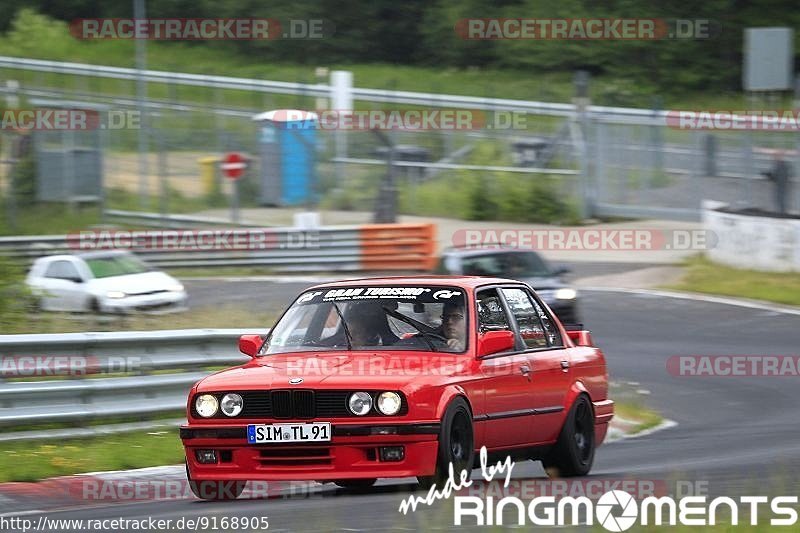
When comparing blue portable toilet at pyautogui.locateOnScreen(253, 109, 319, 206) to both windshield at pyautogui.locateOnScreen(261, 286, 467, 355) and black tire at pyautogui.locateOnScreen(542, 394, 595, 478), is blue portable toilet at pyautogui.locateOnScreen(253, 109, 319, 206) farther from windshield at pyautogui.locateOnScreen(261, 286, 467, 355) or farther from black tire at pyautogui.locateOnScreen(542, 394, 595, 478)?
windshield at pyautogui.locateOnScreen(261, 286, 467, 355)

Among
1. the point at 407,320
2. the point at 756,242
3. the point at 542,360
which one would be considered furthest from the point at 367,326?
the point at 756,242

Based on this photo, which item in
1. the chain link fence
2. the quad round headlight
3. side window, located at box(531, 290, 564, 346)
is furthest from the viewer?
the chain link fence

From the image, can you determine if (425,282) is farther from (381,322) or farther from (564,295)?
(564,295)

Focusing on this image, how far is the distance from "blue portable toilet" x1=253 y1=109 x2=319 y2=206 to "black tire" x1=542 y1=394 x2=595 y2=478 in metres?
25.1

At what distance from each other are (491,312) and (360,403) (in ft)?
5.14

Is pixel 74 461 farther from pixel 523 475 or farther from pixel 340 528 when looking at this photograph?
pixel 340 528

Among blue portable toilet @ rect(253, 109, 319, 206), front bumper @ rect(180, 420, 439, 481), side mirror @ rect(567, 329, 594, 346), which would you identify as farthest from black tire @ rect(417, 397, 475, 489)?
blue portable toilet @ rect(253, 109, 319, 206)

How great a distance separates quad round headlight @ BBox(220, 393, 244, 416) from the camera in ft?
27.2

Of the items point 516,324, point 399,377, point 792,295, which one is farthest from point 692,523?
point 792,295

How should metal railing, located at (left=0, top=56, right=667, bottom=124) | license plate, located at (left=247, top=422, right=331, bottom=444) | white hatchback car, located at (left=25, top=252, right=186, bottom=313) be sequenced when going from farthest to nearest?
metal railing, located at (left=0, top=56, right=667, bottom=124) → white hatchback car, located at (left=25, top=252, right=186, bottom=313) → license plate, located at (left=247, top=422, right=331, bottom=444)

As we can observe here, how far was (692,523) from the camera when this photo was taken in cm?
661

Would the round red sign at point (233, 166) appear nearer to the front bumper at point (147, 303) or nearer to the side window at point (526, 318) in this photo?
the front bumper at point (147, 303)

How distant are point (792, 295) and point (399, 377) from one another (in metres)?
17.0

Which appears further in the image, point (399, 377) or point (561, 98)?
point (561, 98)
